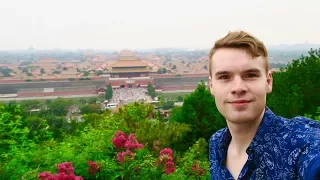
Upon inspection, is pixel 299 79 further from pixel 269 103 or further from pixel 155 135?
pixel 155 135

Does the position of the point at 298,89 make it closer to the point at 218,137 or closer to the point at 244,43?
the point at 218,137

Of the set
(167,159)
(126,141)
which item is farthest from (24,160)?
(167,159)

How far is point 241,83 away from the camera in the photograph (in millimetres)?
829

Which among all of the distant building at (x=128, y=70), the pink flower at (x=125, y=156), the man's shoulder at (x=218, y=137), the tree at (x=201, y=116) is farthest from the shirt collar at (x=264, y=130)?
the distant building at (x=128, y=70)

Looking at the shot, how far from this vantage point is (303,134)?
766 millimetres

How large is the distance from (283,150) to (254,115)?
99mm

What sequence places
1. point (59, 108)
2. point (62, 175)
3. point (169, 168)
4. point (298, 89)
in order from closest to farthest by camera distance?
point (62, 175)
point (169, 168)
point (298, 89)
point (59, 108)

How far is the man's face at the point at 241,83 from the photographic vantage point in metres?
0.83

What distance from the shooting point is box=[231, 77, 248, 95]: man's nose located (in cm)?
82

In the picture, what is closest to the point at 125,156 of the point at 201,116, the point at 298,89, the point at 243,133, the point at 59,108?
the point at 243,133

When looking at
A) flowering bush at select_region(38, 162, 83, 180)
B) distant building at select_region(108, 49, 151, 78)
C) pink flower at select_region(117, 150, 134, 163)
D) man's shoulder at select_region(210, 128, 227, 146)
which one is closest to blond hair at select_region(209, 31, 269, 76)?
man's shoulder at select_region(210, 128, 227, 146)

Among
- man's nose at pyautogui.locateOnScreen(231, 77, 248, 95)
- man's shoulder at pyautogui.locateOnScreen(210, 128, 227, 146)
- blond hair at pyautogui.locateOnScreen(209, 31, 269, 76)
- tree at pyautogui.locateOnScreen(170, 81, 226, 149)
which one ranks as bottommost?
tree at pyautogui.locateOnScreen(170, 81, 226, 149)

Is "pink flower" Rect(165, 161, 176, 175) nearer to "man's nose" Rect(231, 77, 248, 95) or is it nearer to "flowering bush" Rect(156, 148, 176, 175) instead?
"flowering bush" Rect(156, 148, 176, 175)

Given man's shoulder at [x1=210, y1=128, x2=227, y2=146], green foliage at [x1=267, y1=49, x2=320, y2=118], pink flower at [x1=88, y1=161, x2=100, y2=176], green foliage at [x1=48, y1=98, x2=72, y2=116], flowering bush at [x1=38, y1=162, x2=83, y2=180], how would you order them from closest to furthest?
man's shoulder at [x1=210, y1=128, x2=227, y2=146] → flowering bush at [x1=38, y1=162, x2=83, y2=180] → pink flower at [x1=88, y1=161, x2=100, y2=176] → green foliage at [x1=267, y1=49, x2=320, y2=118] → green foliage at [x1=48, y1=98, x2=72, y2=116]
